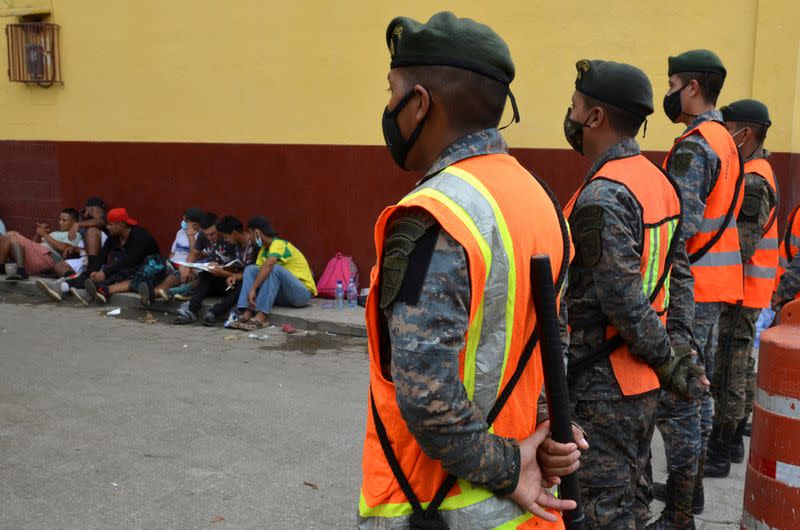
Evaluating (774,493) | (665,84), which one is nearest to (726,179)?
(774,493)

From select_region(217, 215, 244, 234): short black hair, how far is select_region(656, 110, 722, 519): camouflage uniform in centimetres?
625

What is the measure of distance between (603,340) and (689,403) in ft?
3.27

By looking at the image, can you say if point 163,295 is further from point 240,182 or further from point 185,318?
point 240,182

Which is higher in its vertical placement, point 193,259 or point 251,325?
point 193,259

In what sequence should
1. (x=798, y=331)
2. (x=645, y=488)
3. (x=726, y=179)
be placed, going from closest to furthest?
(x=798, y=331)
(x=645, y=488)
(x=726, y=179)

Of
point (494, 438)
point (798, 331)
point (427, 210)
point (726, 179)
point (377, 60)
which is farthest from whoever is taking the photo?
point (377, 60)

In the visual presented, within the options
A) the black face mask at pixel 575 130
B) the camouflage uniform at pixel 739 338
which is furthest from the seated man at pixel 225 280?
the black face mask at pixel 575 130

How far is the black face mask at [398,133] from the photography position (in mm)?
1778

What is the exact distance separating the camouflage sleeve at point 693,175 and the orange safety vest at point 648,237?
0.70m

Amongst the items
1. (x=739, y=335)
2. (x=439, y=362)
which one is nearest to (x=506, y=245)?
(x=439, y=362)

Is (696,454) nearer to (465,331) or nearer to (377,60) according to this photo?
(465,331)

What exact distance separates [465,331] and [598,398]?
4.49ft

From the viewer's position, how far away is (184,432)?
513cm

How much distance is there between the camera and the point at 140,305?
31.3 feet
